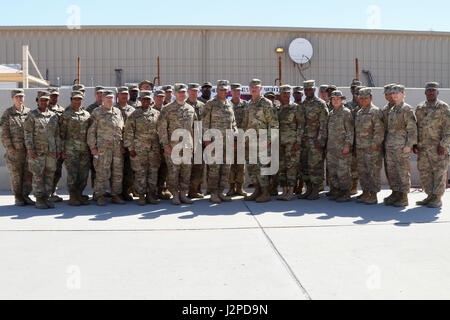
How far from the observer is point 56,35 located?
14.1m

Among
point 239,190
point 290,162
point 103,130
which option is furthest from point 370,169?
point 103,130

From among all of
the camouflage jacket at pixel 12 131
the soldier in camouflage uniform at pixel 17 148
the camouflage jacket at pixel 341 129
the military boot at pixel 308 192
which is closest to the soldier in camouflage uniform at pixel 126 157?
the soldier in camouflage uniform at pixel 17 148

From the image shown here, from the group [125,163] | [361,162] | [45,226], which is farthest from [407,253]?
[125,163]

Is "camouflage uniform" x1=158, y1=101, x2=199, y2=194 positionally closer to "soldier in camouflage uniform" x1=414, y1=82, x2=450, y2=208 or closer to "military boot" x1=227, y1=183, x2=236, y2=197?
"military boot" x1=227, y1=183, x2=236, y2=197

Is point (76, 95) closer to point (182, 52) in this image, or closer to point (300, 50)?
point (182, 52)

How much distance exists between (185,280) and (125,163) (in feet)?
14.3

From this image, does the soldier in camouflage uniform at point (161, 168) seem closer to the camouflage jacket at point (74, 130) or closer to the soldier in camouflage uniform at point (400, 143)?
the camouflage jacket at point (74, 130)

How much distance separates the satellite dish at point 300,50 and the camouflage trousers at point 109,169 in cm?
910

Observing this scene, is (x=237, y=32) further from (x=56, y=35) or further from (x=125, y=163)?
(x=125, y=163)

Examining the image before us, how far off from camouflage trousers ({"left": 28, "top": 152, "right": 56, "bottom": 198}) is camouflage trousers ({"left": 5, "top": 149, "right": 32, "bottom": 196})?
320 millimetres

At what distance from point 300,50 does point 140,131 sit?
356 inches

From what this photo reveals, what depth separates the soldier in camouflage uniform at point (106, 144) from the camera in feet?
22.5

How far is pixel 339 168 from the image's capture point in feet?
23.6
